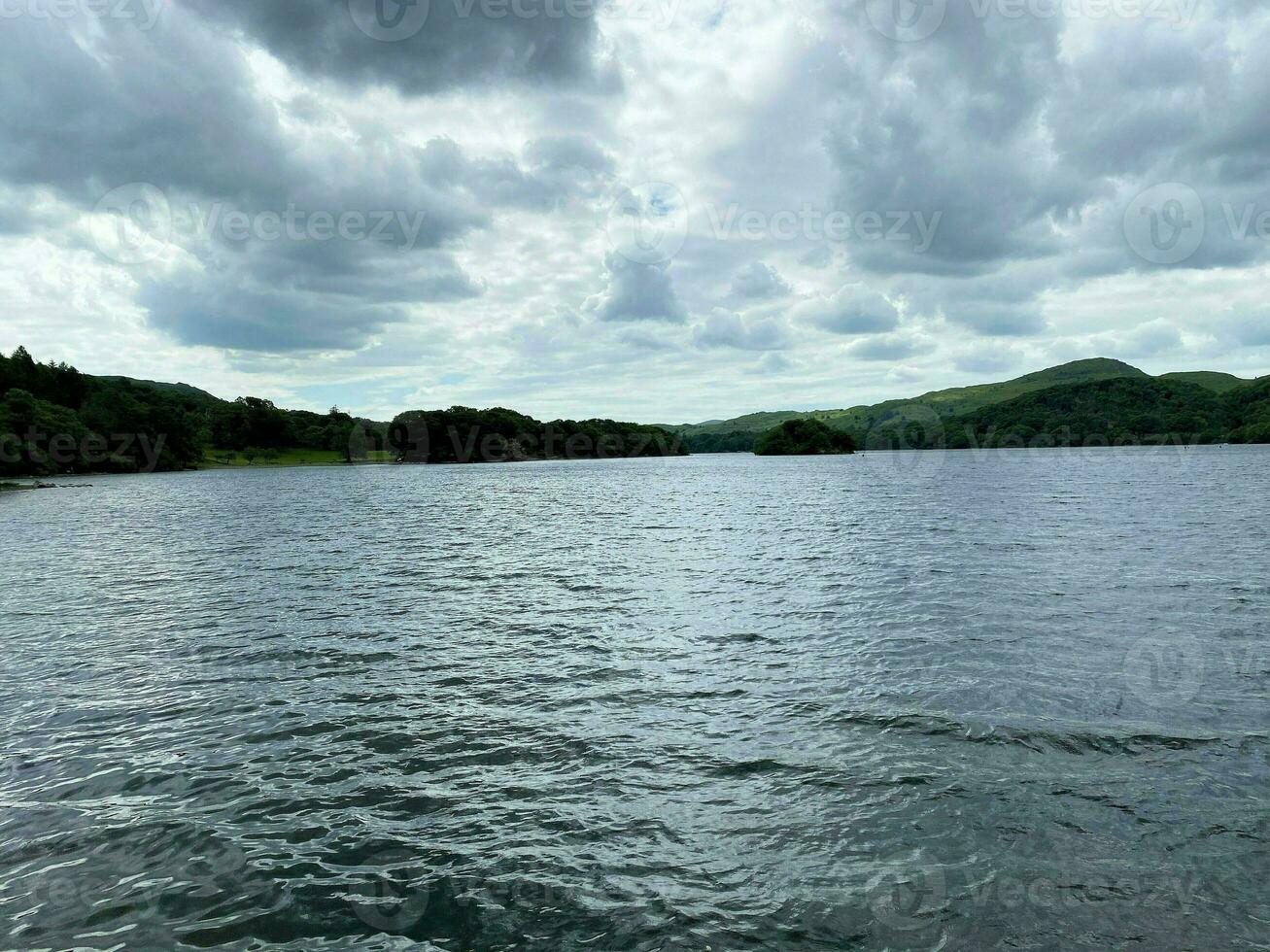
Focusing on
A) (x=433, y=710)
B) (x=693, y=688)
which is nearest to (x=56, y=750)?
(x=433, y=710)

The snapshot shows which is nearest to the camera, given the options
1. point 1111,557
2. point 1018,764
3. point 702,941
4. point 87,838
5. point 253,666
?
point 702,941

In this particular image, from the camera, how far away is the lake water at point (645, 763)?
30.4ft

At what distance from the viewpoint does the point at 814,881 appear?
9906mm

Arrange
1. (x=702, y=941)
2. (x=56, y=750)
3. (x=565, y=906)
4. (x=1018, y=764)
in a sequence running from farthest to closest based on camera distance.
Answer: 1. (x=56, y=750)
2. (x=1018, y=764)
3. (x=565, y=906)
4. (x=702, y=941)

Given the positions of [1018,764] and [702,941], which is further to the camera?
[1018,764]

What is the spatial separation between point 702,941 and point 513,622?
59.9ft

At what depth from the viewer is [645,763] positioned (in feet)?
45.5

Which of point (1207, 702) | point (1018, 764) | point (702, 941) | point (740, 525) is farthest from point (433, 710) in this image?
point (740, 525)

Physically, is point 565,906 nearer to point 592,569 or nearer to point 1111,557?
point 592,569

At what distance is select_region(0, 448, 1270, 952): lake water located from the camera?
365 inches

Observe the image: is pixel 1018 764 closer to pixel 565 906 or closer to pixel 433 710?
pixel 565 906

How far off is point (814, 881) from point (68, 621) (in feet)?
96.8

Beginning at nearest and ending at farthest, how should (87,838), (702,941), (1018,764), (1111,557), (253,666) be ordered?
(702,941)
(87,838)
(1018,764)
(253,666)
(1111,557)

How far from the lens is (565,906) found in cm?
941
